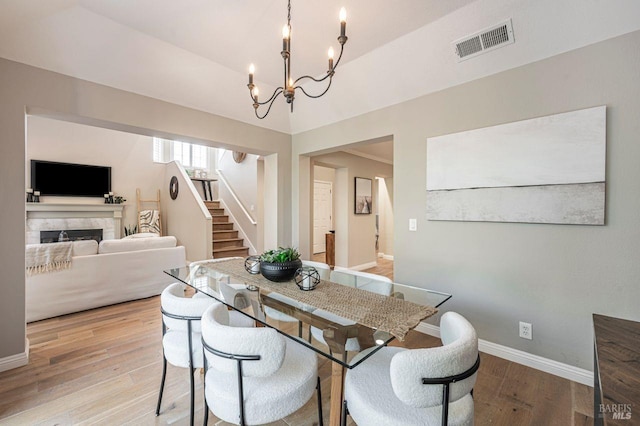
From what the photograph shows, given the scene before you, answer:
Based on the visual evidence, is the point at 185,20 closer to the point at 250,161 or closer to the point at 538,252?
the point at 538,252

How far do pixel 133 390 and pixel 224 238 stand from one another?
4.65m

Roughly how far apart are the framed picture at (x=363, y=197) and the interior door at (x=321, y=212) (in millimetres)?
1671

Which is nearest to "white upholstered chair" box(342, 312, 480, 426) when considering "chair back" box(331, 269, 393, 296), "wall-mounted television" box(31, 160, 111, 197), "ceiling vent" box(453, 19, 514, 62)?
"chair back" box(331, 269, 393, 296)

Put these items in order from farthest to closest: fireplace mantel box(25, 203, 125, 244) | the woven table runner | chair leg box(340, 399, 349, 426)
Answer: fireplace mantel box(25, 203, 125, 244) < the woven table runner < chair leg box(340, 399, 349, 426)

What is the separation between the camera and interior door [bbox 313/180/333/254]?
7320 mm

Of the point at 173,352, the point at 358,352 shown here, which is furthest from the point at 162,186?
the point at 358,352

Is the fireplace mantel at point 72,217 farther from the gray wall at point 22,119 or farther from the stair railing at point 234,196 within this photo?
the gray wall at point 22,119

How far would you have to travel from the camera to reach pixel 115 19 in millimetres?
2236

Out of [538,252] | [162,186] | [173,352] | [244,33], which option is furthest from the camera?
[162,186]

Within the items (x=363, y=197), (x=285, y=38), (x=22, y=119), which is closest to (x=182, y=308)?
(x=285, y=38)

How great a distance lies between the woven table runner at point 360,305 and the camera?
4.42ft

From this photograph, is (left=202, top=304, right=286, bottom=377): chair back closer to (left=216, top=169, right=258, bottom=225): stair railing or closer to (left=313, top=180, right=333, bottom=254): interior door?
(left=216, top=169, right=258, bottom=225): stair railing

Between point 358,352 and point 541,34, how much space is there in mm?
2510

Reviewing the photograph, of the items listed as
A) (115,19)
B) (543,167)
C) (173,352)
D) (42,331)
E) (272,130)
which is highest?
(115,19)
